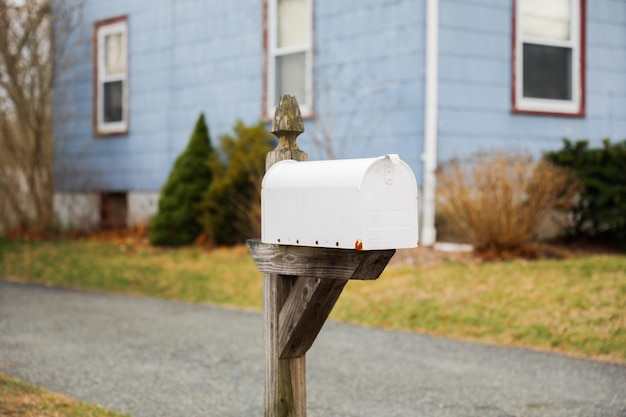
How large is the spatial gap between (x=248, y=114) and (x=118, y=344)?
6.85m

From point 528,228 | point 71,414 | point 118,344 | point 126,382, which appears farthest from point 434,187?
point 71,414

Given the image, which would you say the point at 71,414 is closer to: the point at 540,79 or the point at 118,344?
the point at 118,344

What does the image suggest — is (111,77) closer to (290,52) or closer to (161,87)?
(161,87)

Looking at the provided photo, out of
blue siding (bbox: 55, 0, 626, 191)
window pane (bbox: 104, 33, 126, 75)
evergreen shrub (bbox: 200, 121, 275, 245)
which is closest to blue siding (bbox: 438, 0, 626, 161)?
blue siding (bbox: 55, 0, 626, 191)

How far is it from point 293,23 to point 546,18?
11.9ft

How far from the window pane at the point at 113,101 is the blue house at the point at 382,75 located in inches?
19.4

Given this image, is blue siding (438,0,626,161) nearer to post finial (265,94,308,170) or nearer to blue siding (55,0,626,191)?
blue siding (55,0,626,191)

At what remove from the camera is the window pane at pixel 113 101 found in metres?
16.2

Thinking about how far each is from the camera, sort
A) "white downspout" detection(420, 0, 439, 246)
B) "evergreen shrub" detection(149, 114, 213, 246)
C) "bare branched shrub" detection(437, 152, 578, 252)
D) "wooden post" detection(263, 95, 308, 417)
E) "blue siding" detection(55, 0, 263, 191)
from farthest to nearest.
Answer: "blue siding" detection(55, 0, 263, 191), "evergreen shrub" detection(149, 114, 213, 246), "white downspout" detection(420, 0, 439, 246), "bare branched shrub" detection(437, 152, 578, 252), "wooden post" detection(263, 95, 308, 417)

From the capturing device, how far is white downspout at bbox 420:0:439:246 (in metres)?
11.0

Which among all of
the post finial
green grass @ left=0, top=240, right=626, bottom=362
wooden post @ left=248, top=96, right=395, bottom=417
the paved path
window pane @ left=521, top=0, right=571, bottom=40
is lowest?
the paved path

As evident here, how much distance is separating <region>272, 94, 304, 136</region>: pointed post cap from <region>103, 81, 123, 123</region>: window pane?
1265 centimetres

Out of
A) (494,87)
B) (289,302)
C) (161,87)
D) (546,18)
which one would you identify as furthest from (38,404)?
(161,87)

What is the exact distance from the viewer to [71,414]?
4836mm
